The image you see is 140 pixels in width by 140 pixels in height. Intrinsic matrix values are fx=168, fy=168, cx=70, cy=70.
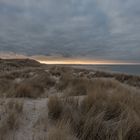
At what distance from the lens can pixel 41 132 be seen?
9.91 feet

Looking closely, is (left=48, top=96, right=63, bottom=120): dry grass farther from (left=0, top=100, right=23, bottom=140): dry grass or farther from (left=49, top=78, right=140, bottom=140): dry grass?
(left=0, top=100, right=23, bottom=140): dry grass

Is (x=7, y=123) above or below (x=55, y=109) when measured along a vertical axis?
below

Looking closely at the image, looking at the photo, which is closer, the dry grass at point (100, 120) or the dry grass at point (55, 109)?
the dry grass at point (100, 120)

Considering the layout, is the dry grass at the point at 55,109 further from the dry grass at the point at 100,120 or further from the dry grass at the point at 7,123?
the dry grass at the point at 7,123

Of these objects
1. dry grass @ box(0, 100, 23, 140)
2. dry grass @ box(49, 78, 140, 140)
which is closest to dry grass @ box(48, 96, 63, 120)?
dry grass @ box(49, 78, 140, 140)

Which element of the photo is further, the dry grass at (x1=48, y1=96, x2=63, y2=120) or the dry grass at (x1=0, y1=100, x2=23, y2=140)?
the dry grass at (x1=48, y1=96, x2=63, y2=120)

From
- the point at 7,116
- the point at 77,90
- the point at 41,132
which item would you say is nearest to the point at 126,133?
the point at 41,132

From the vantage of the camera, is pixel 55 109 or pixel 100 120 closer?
pixel 100 120

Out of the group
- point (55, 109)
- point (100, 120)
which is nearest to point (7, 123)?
point (55, 109)

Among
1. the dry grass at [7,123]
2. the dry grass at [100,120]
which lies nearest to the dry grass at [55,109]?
the dry grass at [100,120]

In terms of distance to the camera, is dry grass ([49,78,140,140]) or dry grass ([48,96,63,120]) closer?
dry grass ([49,78,140,140])

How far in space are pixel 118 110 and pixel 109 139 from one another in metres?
1.10

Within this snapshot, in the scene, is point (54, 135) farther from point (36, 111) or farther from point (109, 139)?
point (36, 111)

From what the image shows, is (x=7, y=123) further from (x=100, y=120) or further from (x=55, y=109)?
(x=100, y=120)
